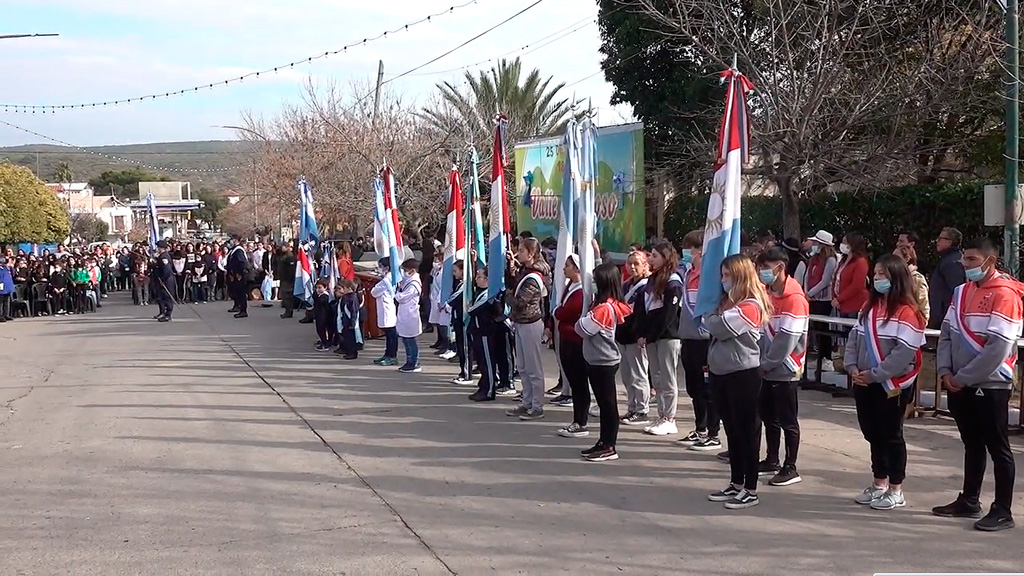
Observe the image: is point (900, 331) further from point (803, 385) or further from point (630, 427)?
point (803, 385)

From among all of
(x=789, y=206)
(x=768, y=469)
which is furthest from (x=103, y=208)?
(x=768, y=469)

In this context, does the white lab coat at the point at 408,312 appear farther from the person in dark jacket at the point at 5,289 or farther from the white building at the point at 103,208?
the white building at the point at 103,208

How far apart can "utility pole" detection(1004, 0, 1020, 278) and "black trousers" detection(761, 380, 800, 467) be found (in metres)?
5.43

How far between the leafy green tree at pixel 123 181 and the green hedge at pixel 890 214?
324 feet

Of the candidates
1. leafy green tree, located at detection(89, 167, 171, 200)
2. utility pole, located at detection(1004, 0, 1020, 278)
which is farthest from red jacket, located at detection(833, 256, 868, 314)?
leafy green tree, located at detection(89, 167, 171, 200)

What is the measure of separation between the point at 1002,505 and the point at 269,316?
64.2 ft

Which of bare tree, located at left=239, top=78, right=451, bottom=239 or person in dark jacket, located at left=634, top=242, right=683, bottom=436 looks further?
bare tree, located at left=239, top=78, right=451, bottom=239

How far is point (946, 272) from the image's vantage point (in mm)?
10109

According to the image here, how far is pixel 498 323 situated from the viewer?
11320 millimetres

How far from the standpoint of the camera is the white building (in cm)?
8140

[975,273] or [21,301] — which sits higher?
[975,273]

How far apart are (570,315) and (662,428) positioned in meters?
1.36

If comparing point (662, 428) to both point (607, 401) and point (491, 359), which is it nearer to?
point (607, 401)

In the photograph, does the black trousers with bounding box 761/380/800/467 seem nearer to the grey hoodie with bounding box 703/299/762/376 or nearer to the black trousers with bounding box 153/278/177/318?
the grey hoodie with bounding box 703/299/762/376
